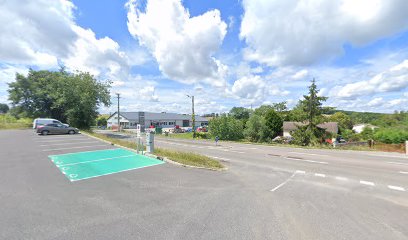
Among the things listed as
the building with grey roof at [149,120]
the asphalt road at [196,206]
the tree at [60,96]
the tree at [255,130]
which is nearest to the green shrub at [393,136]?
the tree at [255,130]

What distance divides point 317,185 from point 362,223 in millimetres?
3206

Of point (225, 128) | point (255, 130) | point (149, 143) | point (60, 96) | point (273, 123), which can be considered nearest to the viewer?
point (149, 143)

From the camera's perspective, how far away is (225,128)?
124 ft

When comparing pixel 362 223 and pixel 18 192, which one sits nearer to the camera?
pixel 362 223

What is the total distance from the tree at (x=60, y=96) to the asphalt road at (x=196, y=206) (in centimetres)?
2967

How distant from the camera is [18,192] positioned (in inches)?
223

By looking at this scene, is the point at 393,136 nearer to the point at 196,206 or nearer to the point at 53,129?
the point at 196,206

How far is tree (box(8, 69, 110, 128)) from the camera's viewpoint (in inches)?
1358

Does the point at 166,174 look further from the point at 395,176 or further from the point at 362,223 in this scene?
the point at 395,176

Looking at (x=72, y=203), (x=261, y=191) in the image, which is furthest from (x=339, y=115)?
(x=72, y=203)

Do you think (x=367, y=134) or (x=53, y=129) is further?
(x=367, y=134)

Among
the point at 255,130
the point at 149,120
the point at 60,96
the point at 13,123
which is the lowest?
the point at 255,130

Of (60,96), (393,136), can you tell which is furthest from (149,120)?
(393,136)

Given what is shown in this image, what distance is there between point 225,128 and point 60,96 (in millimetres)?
29876
